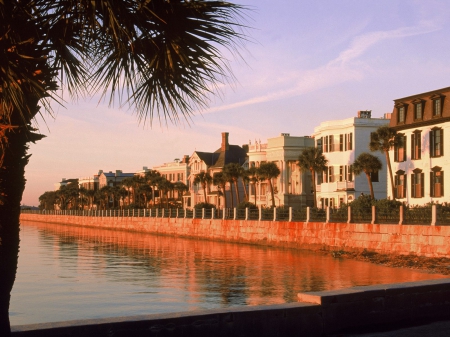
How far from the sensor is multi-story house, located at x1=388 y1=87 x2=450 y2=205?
45562 millimetres

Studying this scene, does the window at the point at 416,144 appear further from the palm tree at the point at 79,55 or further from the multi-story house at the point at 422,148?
the palm tree at the point at 79,55

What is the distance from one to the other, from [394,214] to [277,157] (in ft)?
142

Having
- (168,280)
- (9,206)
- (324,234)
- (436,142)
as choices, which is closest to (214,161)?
(436,142)

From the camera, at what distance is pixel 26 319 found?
1583 cm

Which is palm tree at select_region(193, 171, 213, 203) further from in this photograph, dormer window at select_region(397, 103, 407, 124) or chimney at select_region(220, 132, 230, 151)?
dormer window at select_region(397, 103, 407, 124)

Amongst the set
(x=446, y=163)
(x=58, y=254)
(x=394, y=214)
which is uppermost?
(x=446, y=163)

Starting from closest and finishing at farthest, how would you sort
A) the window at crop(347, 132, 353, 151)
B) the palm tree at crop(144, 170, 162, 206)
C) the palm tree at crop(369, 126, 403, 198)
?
1. the palm tree at crop(369, 126, 403, 198)
2. the window at crop(347, 132, 353, 151)
3. the palm tree at crop(144, 170, 162, 206)

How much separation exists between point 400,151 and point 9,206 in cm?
4673

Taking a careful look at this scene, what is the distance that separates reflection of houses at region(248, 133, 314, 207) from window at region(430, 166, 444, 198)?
27827 mm

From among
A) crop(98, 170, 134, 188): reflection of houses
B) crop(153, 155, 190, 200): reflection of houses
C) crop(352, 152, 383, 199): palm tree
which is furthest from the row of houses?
crop(98, 170, 134, 188): reflection of houses

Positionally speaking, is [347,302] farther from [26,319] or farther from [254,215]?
[254,215]

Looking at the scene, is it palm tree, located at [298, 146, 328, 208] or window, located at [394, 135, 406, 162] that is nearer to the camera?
window, located at [394, 135, 406, 162]

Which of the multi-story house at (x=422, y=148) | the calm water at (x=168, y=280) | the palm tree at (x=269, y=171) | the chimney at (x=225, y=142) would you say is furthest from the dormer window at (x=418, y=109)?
the chimney at (x=225, y=142)

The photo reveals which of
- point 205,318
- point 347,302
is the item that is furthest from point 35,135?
point 347,302
